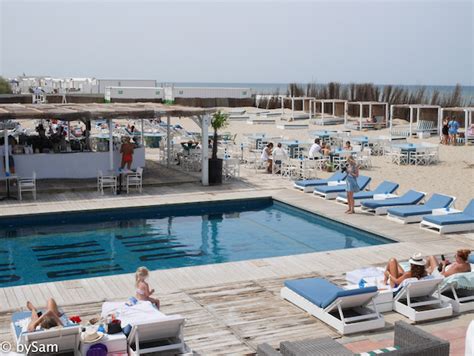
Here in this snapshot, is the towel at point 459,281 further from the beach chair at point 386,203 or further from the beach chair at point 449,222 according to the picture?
the beach chair at point 386,203

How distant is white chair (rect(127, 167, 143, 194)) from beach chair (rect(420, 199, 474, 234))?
710 cm

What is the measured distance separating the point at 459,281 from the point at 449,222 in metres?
4.10

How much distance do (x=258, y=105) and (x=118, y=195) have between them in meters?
37.2

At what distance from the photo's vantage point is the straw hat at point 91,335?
604 centimetres

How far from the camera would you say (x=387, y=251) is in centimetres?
1066

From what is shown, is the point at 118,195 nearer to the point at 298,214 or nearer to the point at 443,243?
the point at 298,214

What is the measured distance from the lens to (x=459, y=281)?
26.2ft

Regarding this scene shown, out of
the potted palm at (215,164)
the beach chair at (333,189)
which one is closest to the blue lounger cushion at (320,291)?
the beach chair at (333,189)

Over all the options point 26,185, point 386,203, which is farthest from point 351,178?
point 26,185

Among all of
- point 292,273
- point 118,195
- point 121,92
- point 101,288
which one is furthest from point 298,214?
point 121,92

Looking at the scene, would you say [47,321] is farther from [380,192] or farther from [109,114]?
[109,114]

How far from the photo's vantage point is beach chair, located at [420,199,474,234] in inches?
469

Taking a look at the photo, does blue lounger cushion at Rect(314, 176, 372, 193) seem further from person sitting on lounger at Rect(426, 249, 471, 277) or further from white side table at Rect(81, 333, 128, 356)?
white side table at Rect(81, 333, 128, 356)

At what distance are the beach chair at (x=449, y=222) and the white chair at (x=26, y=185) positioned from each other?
875 cm
